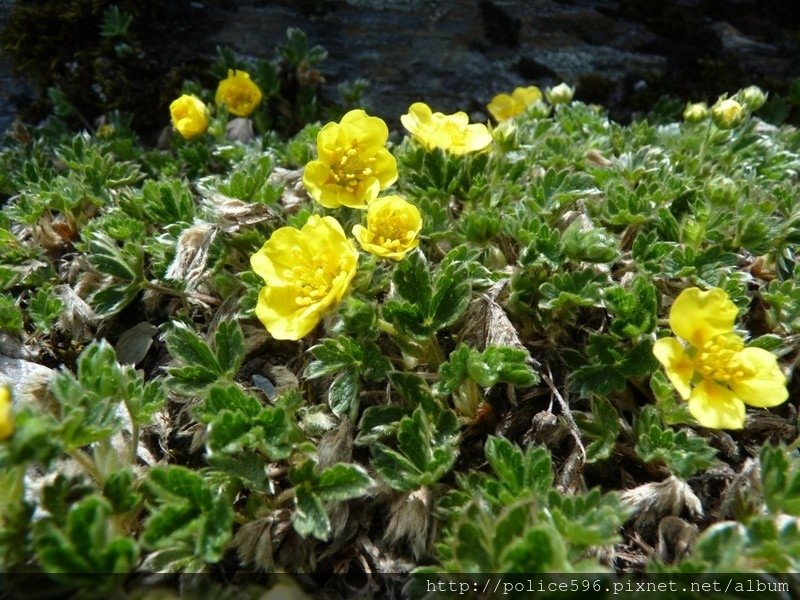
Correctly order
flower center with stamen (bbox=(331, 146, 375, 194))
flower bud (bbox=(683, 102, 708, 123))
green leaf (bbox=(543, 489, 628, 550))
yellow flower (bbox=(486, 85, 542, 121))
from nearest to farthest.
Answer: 1. green leaf (bbox=(543, 489, 628, 550))
2. flower center with stamen (bbox=(331, 146, 375, 194))
3. flower bud (bbox=(683, 102, 708, 123))
4. yellow flower (bbox=(486, 85, 542, 121))

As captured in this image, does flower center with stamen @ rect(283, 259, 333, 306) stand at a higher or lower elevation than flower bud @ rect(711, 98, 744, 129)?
lower

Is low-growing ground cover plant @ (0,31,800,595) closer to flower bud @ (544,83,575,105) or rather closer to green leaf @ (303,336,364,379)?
green leaf @ (303,336,364,379)

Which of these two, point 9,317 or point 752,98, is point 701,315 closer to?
point 752,98

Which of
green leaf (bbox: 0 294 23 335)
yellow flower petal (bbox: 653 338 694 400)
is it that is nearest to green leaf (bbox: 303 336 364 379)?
yellow flower petal (bbox: 653 338 694 400)

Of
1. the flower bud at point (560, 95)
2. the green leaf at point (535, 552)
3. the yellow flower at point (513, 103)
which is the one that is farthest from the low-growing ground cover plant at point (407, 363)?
the yellow flower at point (513, 103)

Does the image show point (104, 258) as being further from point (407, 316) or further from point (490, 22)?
point (490, 22)

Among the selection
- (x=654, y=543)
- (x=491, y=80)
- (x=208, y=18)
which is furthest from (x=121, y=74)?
(x=654, y=543)
